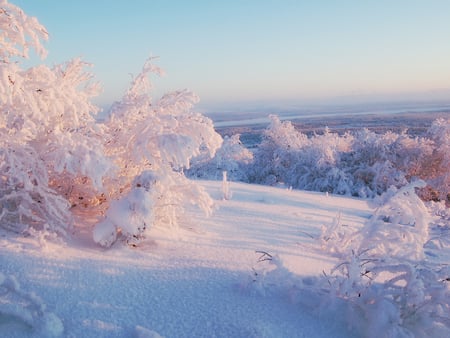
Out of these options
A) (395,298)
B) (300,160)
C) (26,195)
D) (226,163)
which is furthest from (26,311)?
(226,163)

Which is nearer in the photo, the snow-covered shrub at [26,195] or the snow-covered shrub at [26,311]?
the snow-covered shrub at [26,311]

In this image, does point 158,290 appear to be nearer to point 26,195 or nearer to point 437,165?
point 26,195

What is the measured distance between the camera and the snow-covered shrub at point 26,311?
2.85 metres

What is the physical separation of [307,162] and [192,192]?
635 inches

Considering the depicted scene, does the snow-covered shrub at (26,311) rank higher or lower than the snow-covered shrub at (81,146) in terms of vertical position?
lower

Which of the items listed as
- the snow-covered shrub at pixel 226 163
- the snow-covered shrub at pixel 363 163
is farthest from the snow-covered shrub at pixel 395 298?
the snow-covered shrub at pixel 226 163

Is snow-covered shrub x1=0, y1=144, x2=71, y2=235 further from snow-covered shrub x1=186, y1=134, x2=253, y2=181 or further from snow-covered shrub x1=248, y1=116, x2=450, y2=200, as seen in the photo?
snow-covered shrub x1=186, y1=134, x2=253, y2=181

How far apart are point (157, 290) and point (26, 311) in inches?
39.0

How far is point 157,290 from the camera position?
3.44 m

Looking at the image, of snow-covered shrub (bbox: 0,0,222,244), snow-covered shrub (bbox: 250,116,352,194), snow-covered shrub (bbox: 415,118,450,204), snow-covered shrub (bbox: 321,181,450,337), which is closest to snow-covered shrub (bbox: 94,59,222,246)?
snow-covered shrub (bbox: 0,0,222,244)

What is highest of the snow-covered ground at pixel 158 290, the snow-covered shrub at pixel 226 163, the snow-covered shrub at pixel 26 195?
the snow-covered shrub at pixel 26 195

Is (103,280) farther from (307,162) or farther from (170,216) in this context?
(307,162)

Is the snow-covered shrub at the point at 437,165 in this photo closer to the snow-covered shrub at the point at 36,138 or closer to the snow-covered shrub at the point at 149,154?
the snow-covered shrub at the point at 149,154

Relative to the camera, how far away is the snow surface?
A: 9.73 feet
